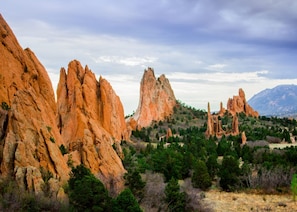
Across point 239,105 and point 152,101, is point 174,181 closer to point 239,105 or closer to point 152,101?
point 152,101

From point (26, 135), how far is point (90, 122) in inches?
570

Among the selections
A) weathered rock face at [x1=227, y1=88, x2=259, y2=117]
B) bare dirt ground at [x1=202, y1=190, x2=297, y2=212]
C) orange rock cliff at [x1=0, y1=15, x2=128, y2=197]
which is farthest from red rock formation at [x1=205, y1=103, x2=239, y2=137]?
bare dirt ground at [x1=202, y1=190, x2=297, y2=212]

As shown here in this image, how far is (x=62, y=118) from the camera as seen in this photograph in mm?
37844

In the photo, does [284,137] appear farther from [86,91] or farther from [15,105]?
[15,105]

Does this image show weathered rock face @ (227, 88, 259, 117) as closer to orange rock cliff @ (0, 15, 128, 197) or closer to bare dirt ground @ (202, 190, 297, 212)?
orange rock cliff @ (0, 15, 128, 197)

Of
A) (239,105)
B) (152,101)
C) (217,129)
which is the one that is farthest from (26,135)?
Answer: (239,105)

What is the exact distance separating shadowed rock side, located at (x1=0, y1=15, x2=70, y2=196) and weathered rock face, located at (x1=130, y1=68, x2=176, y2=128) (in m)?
81.0

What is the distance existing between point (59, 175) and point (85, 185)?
369 centimetres

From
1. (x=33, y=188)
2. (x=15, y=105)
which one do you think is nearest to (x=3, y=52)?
(x=15, y=105)

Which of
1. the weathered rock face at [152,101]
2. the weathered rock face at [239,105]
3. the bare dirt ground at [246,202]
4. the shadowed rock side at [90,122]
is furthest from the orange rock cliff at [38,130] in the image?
the weathered rock face at [239,105]

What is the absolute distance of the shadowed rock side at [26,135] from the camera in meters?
17.8

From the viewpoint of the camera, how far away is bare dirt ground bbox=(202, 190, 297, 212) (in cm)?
2715

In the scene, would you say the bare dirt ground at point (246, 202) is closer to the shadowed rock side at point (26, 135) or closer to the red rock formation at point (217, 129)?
the shadowed rock side at point (26, 135)

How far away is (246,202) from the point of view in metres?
29.2
